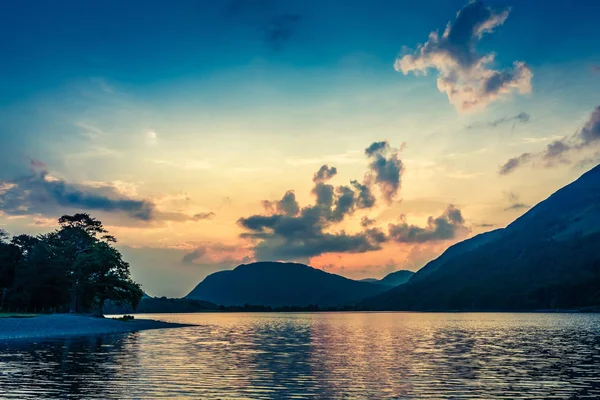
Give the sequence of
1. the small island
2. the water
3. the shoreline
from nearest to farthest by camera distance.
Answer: the water
the shoreline
the small island

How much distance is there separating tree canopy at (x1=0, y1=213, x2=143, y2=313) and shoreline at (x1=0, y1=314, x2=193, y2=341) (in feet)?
70.6

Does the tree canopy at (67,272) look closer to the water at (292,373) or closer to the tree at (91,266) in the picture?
the tree at (91,266)

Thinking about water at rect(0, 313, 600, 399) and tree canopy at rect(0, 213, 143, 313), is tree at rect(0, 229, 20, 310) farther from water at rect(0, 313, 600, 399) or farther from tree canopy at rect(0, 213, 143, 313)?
water at rect(0, 313, 600, 399)

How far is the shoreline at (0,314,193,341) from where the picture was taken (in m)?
96.0

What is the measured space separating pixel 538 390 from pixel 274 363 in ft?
89.6

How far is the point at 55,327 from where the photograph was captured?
110 meters

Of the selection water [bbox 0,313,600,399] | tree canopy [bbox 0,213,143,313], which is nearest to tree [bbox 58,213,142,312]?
tree canopy [bbox 0,213,143,313]

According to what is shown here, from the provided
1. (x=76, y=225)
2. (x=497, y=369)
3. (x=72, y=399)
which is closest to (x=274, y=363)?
(x=497, y=369)

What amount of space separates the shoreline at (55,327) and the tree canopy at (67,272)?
21.5m

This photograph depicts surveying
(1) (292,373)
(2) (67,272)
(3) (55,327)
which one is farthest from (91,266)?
(1) (292,373)

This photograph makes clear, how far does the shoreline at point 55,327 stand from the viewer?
9600cm

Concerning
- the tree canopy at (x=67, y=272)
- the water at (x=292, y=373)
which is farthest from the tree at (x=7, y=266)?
the water at (x=292, y=373)

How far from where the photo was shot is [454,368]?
5344 centimetres

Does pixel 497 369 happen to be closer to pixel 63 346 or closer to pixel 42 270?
pixel 63 346
